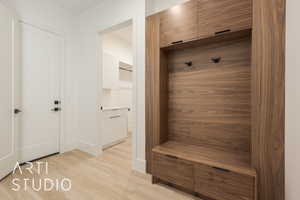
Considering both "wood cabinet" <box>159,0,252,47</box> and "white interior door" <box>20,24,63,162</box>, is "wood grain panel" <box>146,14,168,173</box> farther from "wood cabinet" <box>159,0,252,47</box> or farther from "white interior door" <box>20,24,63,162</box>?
"white interior door" <box>20,24,63,162</box>

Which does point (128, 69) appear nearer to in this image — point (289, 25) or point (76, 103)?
point (76, 103)

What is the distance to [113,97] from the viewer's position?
3865mm

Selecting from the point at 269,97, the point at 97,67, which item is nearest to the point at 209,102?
the point at 269,97

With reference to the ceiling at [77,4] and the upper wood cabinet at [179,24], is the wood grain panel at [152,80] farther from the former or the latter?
the ceiling at [77,4]

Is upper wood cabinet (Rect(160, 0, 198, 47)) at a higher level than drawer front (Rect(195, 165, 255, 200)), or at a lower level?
higher

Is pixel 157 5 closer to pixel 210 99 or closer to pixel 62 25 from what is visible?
pixel 210 99

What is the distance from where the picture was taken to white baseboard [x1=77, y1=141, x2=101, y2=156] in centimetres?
259

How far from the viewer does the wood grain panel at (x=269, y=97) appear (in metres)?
1.15

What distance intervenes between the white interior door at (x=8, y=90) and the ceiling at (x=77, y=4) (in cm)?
94

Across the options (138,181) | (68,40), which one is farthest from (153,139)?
(68,40)

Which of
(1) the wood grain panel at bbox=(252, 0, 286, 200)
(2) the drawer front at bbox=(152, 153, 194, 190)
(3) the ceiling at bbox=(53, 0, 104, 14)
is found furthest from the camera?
(3) the ceiling at bbox=(53, 0, 104, 14)

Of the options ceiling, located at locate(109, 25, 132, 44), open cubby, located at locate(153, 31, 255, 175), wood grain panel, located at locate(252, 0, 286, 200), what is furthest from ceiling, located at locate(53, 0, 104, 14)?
wood grain panel, located at locate(252, 0, 286, 200)

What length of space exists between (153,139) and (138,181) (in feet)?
1.88

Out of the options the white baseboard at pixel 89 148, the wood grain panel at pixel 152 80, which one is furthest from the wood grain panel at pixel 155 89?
the white baseboard at pixel 89 148
